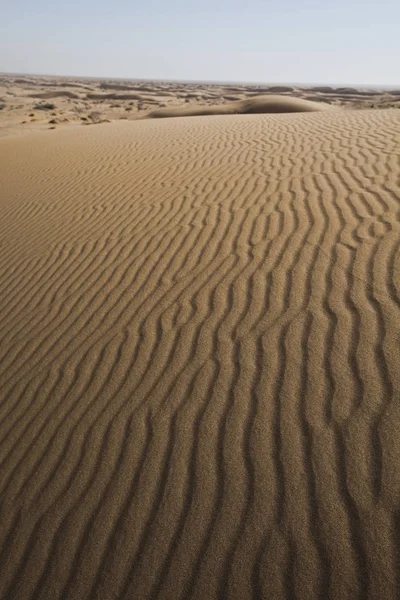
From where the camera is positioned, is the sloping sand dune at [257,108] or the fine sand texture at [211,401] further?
the sloping sand dune at [257,108]

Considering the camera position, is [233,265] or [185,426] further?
[233,265]

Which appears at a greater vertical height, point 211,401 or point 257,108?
point 257,108

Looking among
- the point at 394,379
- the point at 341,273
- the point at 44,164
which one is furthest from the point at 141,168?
the point at 394,379

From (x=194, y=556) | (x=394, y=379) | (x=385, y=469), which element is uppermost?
(x=394, y=379)

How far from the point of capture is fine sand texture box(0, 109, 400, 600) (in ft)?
A: 6.18

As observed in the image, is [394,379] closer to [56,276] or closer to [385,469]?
[385,469]

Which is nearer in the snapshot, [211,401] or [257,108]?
[211,401]

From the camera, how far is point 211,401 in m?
2.58

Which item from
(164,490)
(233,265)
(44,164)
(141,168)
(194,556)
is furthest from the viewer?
(44,164)

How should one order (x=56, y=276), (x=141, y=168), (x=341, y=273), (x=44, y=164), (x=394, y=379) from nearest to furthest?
(x=394, y=379)
(x=341, y=273)
(x=56, y=276)
(x=141, y=168)
(x=44, y=164)

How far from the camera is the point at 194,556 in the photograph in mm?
1914

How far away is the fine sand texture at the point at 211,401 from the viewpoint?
188cm

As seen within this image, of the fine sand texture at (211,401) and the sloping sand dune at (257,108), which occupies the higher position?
the sloping sand dune at (257,108)

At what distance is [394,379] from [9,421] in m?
2.55
